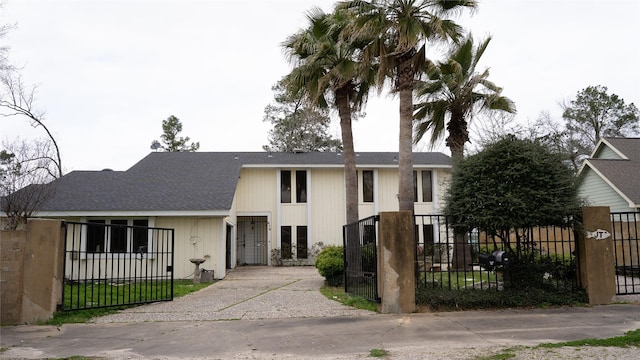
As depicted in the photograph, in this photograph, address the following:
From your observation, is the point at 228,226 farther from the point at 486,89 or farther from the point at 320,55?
the point at 486,89

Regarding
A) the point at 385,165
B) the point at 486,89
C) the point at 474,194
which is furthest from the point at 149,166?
the point at 474,194

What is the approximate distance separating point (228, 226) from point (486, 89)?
12.1m

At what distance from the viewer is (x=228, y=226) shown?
71.2 ft

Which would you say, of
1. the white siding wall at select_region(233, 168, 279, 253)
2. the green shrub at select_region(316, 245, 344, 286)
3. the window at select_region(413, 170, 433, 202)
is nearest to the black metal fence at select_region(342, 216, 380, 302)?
the green shrub at select_region(316, 245, 344, 286)

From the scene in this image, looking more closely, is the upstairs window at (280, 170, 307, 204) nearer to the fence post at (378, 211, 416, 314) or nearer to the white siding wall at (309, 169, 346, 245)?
the white siding wall at (309, 169, 346, 245)

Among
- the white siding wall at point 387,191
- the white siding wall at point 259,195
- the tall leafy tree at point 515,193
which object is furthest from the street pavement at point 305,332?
the white siding wall at point 387,191

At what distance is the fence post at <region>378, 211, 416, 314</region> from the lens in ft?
32.2

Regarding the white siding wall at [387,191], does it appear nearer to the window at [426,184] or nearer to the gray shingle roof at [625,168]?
the window at [426,184]

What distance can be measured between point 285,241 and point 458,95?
501 inches

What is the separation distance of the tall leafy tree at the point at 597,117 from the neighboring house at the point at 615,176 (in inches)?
638

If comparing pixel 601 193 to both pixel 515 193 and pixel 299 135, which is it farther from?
pixel 299 135

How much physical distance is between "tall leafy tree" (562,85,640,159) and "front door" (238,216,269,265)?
88.6 feet

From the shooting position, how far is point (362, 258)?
11.5 m

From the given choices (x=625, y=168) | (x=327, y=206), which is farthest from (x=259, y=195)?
(x=625, y=168)
